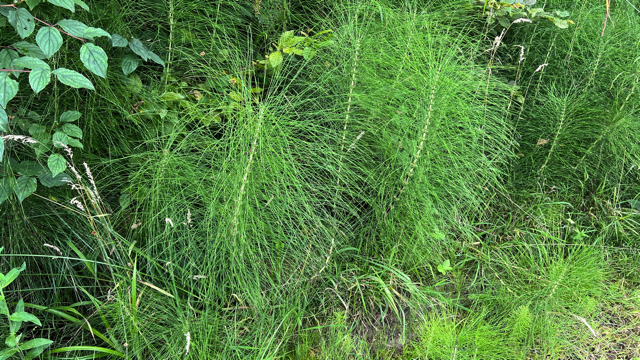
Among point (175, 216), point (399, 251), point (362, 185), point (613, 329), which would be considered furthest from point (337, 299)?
point (613, 329)

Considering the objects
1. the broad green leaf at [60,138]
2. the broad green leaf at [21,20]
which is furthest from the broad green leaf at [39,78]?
the broad green leaf at [60,138]

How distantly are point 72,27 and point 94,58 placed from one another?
116 millimetres

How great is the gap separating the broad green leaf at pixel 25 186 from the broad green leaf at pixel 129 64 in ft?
1.81

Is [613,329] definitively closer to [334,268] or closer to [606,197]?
[606,197]

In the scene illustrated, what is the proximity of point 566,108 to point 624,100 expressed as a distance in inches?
11.5

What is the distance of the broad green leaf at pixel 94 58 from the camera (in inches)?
55.6

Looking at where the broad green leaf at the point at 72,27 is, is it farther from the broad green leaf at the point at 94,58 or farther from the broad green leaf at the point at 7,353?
the broad green leaf at the point at 7,353

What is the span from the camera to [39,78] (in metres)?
1.33

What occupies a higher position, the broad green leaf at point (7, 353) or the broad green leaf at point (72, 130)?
the broad green leaf at point (72, 130)

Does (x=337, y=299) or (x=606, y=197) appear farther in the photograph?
(x=606, y=197)

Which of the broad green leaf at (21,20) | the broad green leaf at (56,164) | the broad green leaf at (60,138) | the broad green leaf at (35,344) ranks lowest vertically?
the broad green leaf at (35,344)

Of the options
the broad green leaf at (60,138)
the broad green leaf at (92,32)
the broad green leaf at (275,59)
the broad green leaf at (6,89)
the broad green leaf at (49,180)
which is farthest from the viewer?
the broad green leaf at (275,59)

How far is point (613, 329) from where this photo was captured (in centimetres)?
206

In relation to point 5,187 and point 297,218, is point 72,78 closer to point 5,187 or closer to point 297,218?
point 5,187
